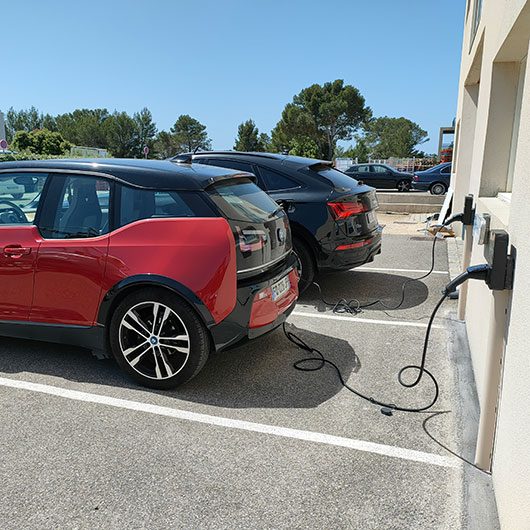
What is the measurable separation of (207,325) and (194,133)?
108068mm

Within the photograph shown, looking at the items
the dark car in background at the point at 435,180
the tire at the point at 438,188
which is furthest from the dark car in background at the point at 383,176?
the tire at the point at 438,188

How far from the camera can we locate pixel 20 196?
14.0 ft

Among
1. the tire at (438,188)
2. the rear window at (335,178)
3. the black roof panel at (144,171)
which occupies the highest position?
the tire at (438,188)

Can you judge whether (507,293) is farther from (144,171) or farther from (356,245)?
(356,245)

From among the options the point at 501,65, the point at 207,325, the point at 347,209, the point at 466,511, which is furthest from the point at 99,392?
the point at 501,65

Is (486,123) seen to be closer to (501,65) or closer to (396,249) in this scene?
(501,65)

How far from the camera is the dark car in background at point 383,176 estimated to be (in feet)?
87.1

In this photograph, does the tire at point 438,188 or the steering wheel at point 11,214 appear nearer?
the steering wheel at point 11,214

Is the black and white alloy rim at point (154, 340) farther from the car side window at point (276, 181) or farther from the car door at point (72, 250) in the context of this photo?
the car side window at point (276, 181)

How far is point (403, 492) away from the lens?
2.65 meters

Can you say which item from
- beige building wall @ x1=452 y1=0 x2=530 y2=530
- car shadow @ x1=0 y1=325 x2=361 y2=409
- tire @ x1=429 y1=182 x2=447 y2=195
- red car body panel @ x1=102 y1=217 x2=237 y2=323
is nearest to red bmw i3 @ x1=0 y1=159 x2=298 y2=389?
red car body panel @ x1=102 y1=217 x2=237 y2=323

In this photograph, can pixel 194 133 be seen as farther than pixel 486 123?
Yes

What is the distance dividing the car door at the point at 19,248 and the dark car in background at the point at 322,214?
1995 millimetres

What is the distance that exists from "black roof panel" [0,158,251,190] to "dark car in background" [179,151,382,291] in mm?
1767
